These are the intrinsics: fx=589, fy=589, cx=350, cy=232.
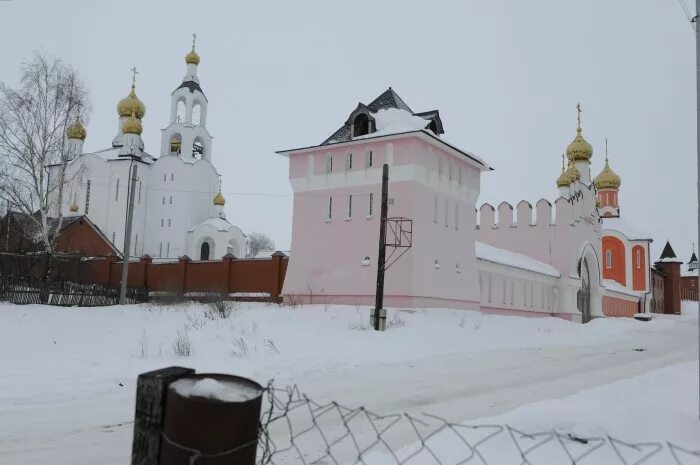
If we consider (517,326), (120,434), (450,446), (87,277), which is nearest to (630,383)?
(450,446)

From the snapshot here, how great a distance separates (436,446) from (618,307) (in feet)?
147

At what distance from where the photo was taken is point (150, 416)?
2332mm

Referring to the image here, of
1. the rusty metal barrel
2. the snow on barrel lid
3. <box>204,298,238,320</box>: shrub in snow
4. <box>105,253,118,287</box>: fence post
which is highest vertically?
<box>105,253,118,287</box>: fence post

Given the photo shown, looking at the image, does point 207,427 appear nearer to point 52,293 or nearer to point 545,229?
point 52,293

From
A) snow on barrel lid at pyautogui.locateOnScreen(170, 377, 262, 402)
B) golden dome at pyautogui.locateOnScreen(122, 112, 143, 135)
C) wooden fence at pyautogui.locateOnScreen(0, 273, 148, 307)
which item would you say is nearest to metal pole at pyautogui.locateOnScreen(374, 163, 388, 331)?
wooden fence at pyautogui.locateOnScreen(0, 273, 148, 307)

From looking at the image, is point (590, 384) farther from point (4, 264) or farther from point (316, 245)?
point (4, 264)

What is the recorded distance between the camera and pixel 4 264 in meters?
25.9

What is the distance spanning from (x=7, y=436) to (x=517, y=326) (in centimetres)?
2140

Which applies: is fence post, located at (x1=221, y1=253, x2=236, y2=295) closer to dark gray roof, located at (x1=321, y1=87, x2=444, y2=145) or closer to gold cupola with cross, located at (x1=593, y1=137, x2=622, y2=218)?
dark gray roof, located at (x1=321, y1=87, x2=444, y2=145)

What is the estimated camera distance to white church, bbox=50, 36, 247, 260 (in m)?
43.2

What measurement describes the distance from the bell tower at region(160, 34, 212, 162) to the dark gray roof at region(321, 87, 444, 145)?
22.7m

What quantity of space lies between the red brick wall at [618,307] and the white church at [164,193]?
26833 mm

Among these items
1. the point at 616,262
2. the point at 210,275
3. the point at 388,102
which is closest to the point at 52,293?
the point at 210,275

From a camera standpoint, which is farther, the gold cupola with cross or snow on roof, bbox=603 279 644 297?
the gold cupola with cross
